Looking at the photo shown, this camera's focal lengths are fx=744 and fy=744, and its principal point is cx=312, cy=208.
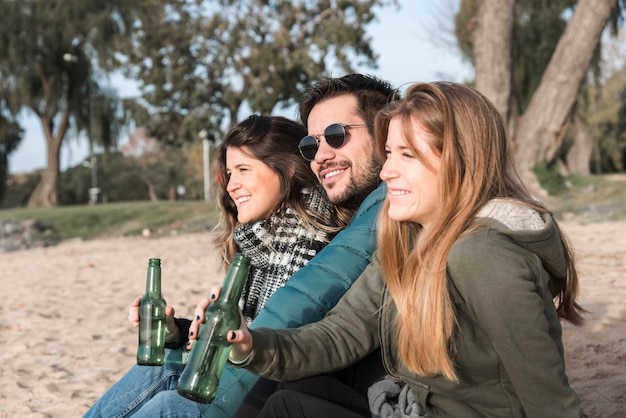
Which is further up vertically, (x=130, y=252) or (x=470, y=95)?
(x=470, y=95)

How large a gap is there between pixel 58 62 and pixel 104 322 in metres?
24.7

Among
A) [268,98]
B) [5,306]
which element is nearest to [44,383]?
[5,306]

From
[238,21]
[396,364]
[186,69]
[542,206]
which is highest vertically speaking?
[238,21]

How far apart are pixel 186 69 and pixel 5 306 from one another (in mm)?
16412

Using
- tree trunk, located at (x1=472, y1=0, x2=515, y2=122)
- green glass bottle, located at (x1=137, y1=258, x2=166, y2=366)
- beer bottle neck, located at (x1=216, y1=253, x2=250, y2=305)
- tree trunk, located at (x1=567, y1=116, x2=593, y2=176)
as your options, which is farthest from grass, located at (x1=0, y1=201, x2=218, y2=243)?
tree trunk, located at (x1=567, y1=116, x2=593, y2=176)

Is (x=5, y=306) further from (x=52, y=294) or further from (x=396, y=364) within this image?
(x=396, y=364)

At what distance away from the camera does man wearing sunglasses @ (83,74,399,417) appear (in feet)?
6.92

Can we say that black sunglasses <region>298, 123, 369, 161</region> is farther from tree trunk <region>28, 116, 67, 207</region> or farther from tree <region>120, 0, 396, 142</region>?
tree trunk <region>28, 116, 67, 207</region>

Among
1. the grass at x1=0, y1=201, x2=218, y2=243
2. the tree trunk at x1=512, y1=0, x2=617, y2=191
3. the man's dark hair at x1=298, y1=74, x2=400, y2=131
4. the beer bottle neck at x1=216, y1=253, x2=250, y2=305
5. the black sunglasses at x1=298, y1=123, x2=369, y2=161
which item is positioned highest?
the tree trunk at x1=512, y1=0, x2=617, y2=191

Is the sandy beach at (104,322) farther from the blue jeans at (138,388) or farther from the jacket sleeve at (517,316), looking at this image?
the blue jeans at (138,388)

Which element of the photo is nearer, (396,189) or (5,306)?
(396,189)

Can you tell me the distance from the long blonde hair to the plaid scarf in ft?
2.32

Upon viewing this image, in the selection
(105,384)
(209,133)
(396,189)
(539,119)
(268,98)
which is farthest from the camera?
(209,133)

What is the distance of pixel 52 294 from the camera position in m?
8.43
